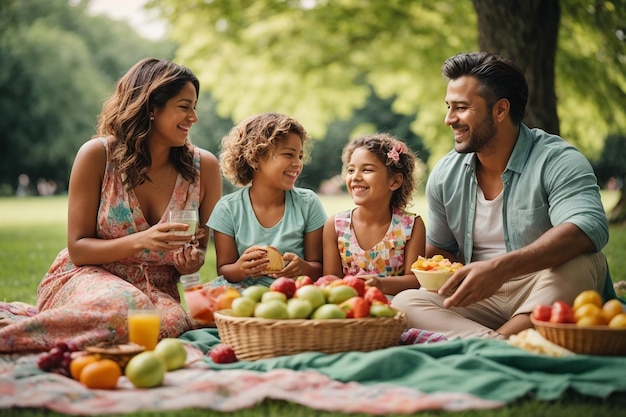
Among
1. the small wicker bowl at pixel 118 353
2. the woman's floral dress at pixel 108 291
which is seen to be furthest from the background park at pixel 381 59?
the small wicker bowl at pixel 118 353

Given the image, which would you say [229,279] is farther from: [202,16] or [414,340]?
[202,16]

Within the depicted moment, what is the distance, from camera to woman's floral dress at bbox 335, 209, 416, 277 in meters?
5.29

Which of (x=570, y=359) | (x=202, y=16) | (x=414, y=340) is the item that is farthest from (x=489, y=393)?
(x=202, y=16)

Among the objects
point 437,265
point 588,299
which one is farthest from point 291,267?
point 588,299

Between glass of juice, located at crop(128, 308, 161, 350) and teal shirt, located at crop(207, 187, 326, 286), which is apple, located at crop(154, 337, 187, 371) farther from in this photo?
teal shirt, located at crop(207, 187, 326, 286)

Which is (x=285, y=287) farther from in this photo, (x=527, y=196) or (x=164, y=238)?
(x=527, y=196)

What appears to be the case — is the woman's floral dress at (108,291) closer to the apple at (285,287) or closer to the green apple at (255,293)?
the green apple at (255,293)

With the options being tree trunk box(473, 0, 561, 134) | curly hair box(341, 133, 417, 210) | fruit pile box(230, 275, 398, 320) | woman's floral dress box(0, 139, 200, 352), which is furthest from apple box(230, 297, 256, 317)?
tree trunk box(473, 0, 561, 134)

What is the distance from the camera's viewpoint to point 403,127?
4409 centimetres

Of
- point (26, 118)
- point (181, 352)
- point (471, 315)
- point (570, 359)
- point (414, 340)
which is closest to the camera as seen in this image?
point (570, 359)

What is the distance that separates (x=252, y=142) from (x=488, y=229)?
1745 mm

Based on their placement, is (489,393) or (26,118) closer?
(489,393)

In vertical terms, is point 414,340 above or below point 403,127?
below

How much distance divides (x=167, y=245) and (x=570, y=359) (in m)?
2.39
